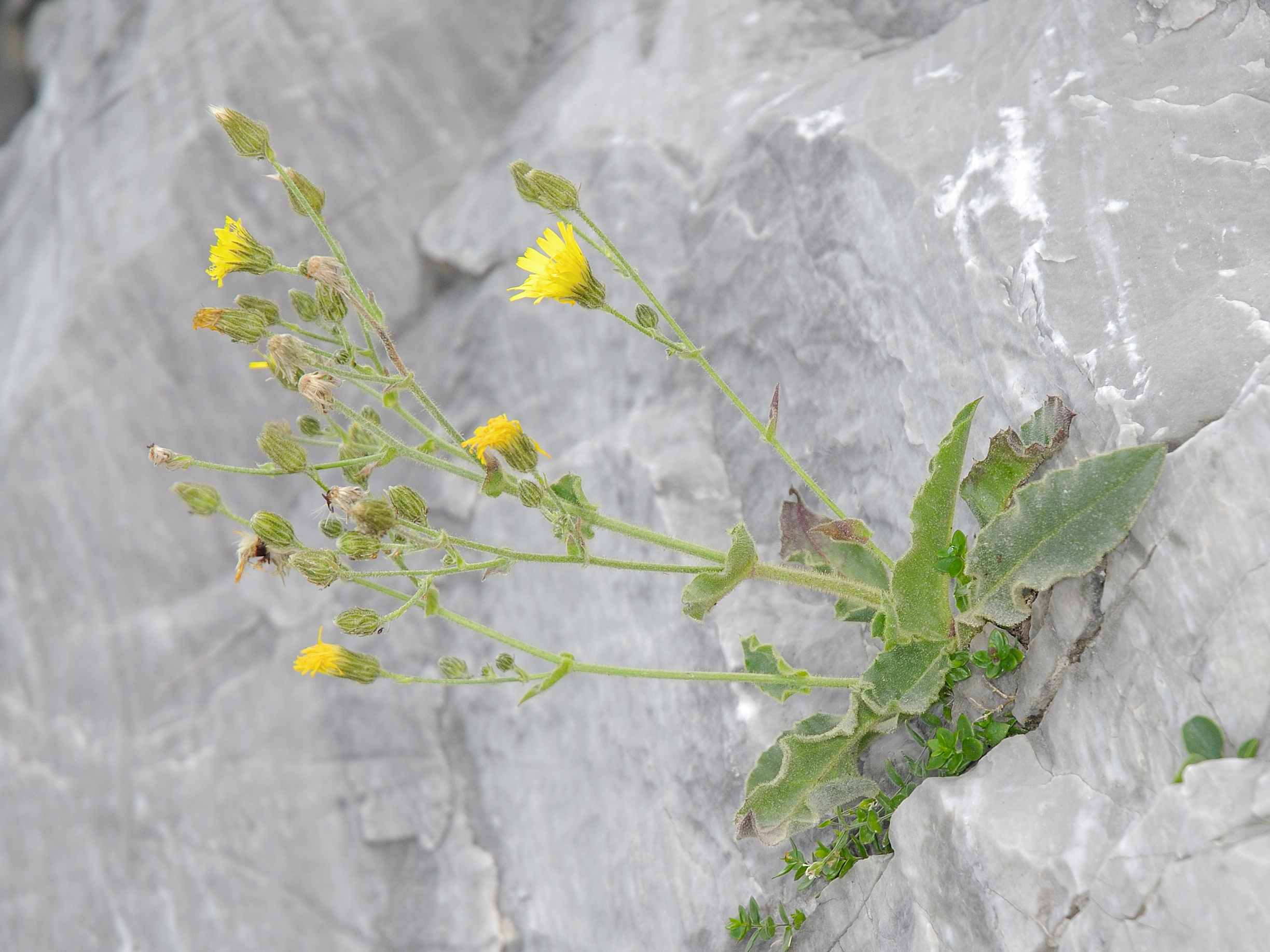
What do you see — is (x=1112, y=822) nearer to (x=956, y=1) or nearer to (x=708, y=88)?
(x=956, y=1)

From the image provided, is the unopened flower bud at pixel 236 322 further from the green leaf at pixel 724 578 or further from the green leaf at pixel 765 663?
the green leaf at pixel 765 663

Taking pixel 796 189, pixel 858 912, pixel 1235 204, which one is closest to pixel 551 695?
pixel 858 912

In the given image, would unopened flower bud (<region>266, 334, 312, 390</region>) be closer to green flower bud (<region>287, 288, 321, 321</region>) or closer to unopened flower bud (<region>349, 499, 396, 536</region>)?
green flower bud (<region>287, 288, 321, 321</region>)

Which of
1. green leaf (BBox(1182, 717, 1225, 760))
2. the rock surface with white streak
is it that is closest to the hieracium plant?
the rock surface with white streak

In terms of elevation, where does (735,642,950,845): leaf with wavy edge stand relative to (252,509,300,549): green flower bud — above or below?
below

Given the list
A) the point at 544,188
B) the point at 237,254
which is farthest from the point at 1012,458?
the point at 237,254

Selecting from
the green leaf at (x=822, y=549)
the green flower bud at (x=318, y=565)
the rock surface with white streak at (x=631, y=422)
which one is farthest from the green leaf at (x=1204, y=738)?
the green flower bud at (x=318, y=565)

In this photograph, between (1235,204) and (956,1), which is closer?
(1235,204)
